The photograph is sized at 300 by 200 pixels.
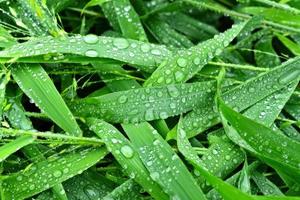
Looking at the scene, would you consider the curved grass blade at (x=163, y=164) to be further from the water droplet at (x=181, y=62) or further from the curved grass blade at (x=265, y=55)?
the curved grass blade at (x=265, y=55)

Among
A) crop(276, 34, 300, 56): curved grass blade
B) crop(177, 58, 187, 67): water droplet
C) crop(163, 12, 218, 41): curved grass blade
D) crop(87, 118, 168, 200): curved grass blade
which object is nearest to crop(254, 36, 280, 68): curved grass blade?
crop(276, 34, 300, 56): curved grass blade

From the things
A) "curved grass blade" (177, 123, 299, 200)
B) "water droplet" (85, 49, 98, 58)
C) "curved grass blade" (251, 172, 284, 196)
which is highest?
"water droplet" (85, 49, 98, 58)

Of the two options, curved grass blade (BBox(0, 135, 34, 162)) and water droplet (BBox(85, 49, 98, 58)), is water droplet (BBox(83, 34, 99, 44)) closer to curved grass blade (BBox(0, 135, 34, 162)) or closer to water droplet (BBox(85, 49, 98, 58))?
water droplet (BBox(85, 49, 98, 58))

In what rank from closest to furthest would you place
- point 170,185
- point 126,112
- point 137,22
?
point 170,185, point 126,112, point 137,22

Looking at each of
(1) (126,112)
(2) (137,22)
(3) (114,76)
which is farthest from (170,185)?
(2) (137,22)

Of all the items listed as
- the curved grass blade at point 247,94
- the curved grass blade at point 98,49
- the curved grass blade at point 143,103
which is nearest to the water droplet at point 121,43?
the curved grass blade at point 98,49

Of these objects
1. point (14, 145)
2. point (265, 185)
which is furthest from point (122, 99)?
point (265, 185)

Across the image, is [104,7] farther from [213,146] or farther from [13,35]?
[213,146]
